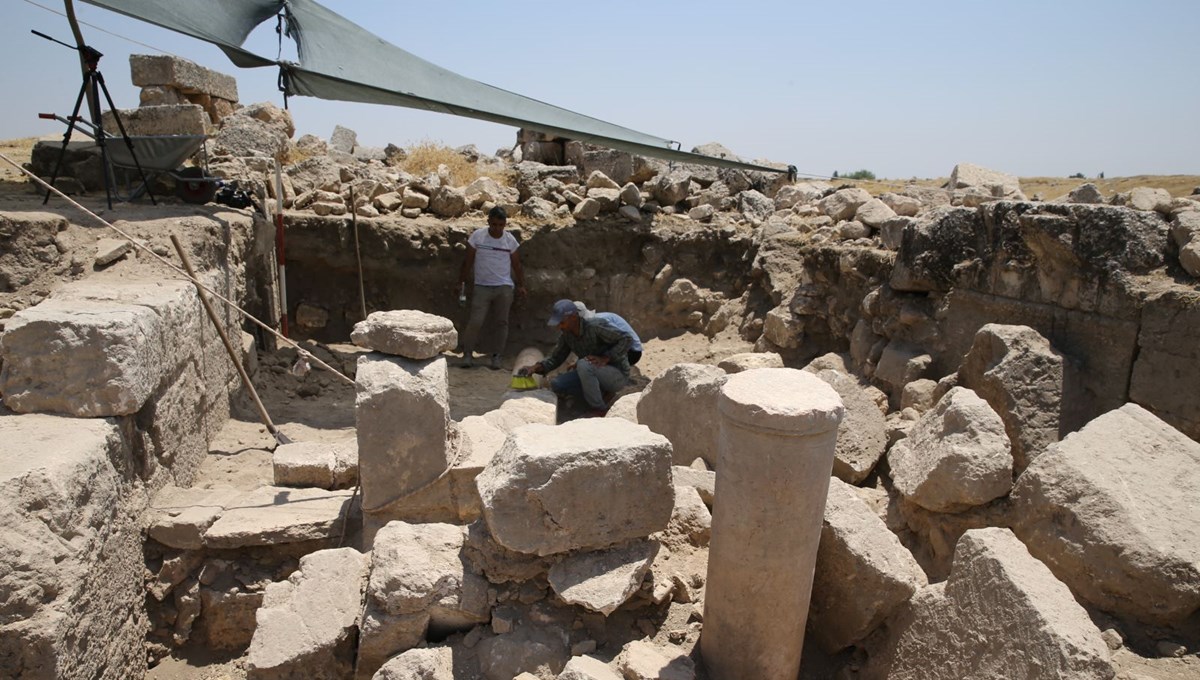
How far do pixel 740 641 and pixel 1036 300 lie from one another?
151 inches

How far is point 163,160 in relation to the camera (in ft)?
22.6

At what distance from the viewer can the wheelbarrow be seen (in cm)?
667

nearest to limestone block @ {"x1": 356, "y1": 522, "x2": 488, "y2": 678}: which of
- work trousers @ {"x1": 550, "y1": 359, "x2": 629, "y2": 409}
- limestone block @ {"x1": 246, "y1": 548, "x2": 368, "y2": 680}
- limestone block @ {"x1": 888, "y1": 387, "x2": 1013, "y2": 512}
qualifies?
limestone block @ {"x1": 246, "y1": 548, "x2": 368, "y2": 680}

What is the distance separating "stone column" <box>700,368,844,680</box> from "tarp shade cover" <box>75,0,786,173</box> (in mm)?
6064

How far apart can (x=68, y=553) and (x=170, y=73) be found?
10983mm

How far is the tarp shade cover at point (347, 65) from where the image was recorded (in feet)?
22.4

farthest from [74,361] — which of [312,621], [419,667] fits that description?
[419,667]

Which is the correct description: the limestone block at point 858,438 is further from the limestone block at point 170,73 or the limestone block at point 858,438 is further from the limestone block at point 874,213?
the limestone block at point 170,73

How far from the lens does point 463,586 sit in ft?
11.4

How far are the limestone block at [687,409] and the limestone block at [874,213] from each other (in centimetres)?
357

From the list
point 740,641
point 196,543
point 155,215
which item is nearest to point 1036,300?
point 740,641

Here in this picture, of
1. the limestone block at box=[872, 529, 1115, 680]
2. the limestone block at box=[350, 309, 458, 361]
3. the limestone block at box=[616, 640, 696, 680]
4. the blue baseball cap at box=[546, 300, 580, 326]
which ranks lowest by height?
the limestone block at box=[616, 640, 696, 680]

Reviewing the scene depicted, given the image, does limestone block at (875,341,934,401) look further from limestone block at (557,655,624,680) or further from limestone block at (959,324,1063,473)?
limestone block at (557,655,624,680)

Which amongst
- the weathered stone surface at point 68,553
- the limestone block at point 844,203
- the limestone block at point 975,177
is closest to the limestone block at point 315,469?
the weathered stone surface at point 68,553
